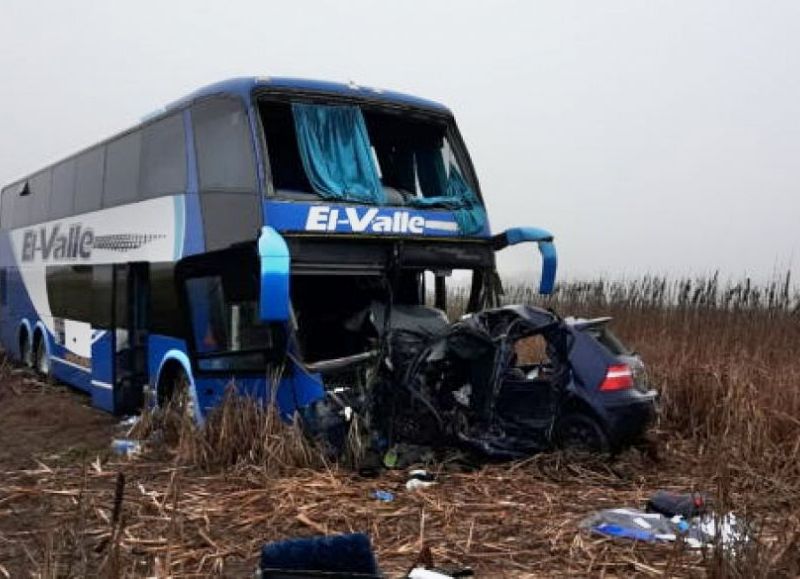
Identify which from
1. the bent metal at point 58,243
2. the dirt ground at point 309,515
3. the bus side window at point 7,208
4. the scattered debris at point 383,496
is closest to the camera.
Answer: the dirt ground at point 309,515

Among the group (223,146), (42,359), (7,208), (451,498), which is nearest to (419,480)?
(451,498)

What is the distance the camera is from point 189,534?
514 cm

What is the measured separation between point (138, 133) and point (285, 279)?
4803 mm

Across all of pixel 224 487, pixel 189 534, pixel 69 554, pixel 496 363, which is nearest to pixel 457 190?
pixel 496 363

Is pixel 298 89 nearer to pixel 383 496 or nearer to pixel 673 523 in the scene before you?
pixel 383 496

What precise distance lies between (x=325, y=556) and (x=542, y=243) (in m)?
6.12

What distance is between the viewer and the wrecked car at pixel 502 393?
23.3 feet

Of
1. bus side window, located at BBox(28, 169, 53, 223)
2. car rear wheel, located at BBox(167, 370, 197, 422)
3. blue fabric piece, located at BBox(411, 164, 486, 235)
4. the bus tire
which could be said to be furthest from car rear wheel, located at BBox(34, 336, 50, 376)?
blue fabric piece, located at BBox(411, 164, 486, 235)

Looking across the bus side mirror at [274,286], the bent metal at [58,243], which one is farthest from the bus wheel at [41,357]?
the bus side mirror at [274,286]

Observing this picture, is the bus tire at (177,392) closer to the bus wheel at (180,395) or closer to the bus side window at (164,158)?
the bus wheel at (180,395)

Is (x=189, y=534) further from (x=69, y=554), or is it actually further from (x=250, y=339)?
(x=250, y=339)

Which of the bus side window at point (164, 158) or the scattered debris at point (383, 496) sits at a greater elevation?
the bus side window at point (164, 158)

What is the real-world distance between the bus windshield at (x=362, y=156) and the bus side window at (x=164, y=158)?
105cm

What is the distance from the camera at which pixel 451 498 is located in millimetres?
6188
